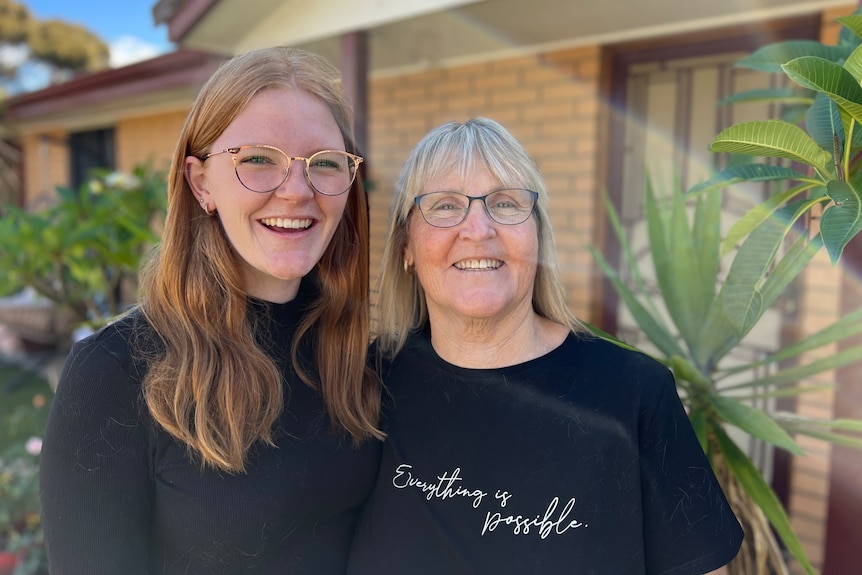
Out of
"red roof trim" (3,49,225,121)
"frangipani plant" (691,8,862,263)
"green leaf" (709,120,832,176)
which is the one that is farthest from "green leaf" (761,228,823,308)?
"red roof trim" (3,49,225,121)

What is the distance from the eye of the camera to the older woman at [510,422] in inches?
53.7

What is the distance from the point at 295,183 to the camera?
4.78ft

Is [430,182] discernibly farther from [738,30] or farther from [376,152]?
[376,152]

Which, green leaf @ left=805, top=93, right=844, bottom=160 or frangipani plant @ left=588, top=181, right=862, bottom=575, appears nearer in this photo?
green leaf @ left=805, top=93, right=844, bottom=160

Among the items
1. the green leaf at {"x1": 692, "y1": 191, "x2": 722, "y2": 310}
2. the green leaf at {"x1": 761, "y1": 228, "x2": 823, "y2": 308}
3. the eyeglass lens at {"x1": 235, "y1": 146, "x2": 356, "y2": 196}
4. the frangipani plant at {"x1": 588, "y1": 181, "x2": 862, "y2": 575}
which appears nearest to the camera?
the eyeglass lens at {"x1": 235, "y1": 146, "x2": 356, "y2": 196}

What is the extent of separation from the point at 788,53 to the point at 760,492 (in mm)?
1238

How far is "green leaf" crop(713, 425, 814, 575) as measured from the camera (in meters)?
1.83

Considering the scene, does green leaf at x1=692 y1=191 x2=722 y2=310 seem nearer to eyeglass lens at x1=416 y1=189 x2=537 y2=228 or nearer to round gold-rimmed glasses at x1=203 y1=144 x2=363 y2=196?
eyeglass lens at x1=416 y1=189 x2=537 y2=228

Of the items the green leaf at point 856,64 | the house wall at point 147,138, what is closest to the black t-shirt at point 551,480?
the green leaf at point 856,64

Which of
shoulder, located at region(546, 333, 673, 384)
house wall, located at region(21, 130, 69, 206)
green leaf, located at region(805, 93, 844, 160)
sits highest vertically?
house wall, located at region(21, 130, 69, 206)

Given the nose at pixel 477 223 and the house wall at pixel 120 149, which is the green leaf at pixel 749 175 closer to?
the nose at pixel 477 223

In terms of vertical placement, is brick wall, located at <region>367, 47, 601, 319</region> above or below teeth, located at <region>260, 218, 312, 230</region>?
above

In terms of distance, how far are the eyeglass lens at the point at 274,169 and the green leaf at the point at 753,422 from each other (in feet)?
4.27

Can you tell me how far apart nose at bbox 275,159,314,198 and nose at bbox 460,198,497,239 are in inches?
14.7
